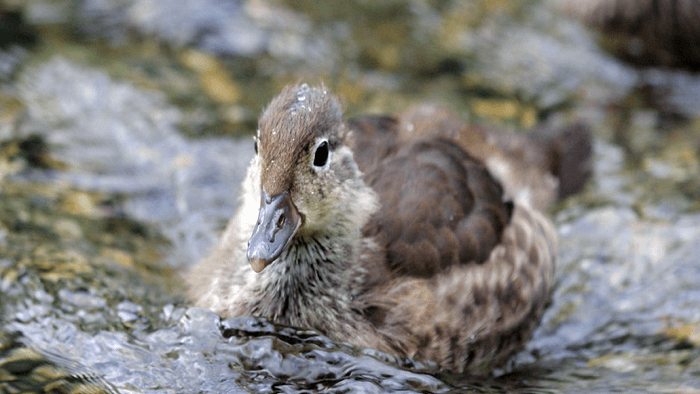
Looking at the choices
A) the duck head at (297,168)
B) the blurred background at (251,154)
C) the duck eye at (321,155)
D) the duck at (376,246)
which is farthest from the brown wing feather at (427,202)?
the blurred background at (251,154)

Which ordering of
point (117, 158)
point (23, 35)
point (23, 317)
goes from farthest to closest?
point (23, 35) < point (117, 158) < point (23, 317)

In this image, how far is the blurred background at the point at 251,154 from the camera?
3844mm

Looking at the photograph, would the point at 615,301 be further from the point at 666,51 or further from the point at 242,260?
the point at 666,51

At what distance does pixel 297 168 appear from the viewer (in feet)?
11.9

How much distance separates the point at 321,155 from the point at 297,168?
0.68ft

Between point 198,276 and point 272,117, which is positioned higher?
point 272,117

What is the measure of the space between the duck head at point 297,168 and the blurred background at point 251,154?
0.60 meters

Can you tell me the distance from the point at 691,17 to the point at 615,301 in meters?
3.89

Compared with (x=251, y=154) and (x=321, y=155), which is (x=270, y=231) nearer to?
(x=321, y=155)

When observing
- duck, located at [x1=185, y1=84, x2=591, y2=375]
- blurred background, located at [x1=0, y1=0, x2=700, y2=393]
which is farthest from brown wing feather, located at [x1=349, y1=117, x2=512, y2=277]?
blurred background, located at [x1=0, y1=0, x2=700, y2=393]

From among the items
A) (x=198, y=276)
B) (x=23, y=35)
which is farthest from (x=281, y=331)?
(x=23, y=35)

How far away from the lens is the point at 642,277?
500cm

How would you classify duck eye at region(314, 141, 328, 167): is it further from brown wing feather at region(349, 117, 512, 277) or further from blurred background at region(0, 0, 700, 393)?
blurred background at region(0, 0, 700, 393)

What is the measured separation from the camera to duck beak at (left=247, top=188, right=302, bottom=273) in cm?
349
